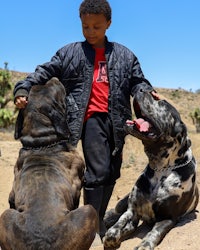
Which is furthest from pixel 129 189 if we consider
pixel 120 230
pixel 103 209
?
pixel 120 230

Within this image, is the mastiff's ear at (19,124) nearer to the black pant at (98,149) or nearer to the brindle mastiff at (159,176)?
the black pant at (98,149)

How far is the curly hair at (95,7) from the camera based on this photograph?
16.4 ft

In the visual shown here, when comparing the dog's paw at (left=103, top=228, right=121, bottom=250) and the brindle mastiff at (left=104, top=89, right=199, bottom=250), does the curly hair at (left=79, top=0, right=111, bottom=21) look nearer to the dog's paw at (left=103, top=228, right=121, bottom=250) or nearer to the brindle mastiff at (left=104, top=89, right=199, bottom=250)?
the brindle mastiff at (left=104, top=89, right=199, bottom=250)

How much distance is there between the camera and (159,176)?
4906 millimetres

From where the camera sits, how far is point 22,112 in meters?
4.92

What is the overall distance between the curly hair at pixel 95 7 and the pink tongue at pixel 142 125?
4.00 ft

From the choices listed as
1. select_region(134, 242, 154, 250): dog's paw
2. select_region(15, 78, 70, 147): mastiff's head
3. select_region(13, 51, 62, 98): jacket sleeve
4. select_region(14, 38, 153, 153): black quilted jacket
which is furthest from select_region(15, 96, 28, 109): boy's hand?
select_region(134, 242, 154, 250): dog's paw

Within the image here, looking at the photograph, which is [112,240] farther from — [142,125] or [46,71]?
[46,71]

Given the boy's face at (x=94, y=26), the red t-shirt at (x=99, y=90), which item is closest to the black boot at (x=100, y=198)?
the red t-shirt at (x=99, y=90)

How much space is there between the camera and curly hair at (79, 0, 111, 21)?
499 centimetres

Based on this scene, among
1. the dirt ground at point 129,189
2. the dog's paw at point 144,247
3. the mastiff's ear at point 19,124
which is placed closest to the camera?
the dog's paw at point 144,247

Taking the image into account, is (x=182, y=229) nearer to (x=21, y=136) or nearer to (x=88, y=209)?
(x=88, y=209)

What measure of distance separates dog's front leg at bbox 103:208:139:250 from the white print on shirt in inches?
57.5

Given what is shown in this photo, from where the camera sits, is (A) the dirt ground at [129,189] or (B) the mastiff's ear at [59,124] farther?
(B) the mastiff's ear at [59,124]
